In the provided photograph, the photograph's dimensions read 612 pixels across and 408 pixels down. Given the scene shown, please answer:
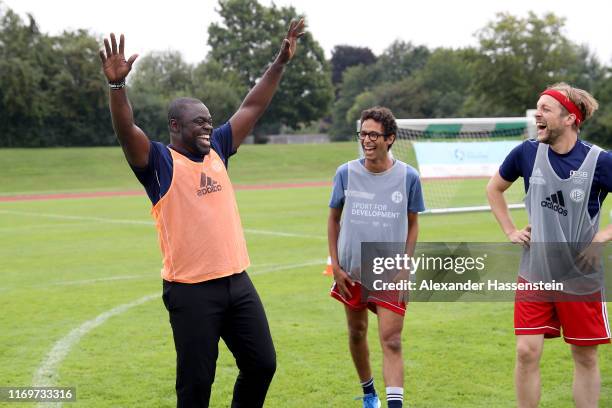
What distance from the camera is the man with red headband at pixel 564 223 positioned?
15.6 ft

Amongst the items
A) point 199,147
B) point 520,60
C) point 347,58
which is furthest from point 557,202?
point 347,58

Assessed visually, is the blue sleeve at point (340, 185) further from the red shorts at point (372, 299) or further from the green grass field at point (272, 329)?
the green grass field at point (272, 329)

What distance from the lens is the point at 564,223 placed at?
15.7 feet

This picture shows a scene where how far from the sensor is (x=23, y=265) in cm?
1304

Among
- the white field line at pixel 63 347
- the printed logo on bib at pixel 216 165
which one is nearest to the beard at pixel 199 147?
the printed logo on bib at pixel 216 165

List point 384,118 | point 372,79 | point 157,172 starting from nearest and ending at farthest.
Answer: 1. point 157,172
2. point 384,118
3. point 372,79

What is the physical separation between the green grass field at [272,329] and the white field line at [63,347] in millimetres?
19

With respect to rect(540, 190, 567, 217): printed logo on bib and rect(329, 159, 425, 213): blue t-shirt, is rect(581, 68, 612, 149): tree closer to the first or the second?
rect(329, 159, 425, 213): blue t-shirt

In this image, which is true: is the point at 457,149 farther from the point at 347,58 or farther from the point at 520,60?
the point at 347,58

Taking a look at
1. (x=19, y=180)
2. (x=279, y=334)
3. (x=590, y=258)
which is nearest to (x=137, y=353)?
(x=279, y=334)

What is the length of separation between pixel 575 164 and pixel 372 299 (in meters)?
1.62

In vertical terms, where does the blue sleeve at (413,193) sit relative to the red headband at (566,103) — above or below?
below

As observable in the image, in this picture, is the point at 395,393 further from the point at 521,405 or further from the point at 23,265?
the point at 23,265

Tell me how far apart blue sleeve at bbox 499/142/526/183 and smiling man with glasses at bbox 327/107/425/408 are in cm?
70
